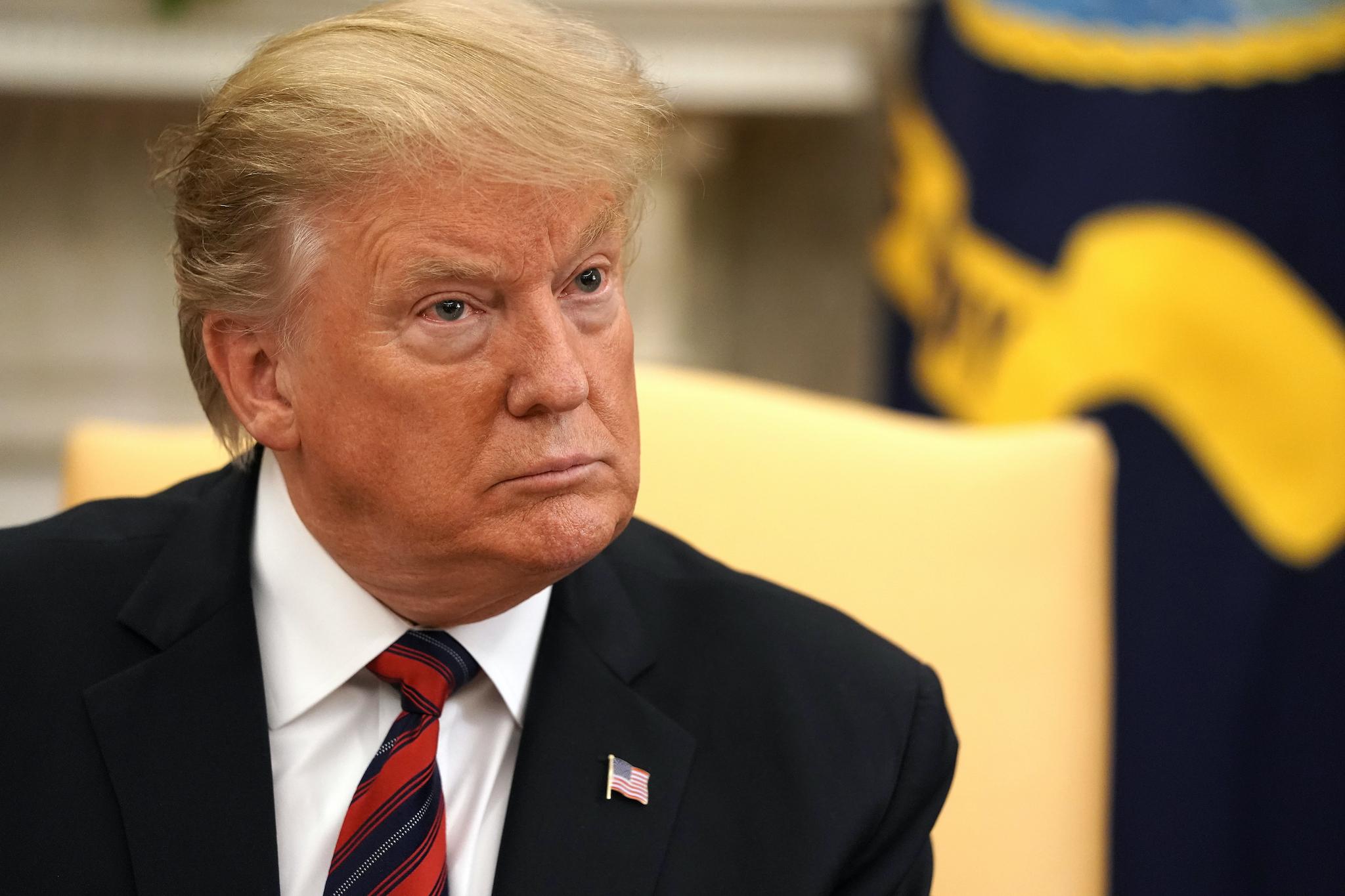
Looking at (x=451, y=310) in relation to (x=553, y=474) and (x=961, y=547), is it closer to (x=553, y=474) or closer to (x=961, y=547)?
(x=553, y=474)

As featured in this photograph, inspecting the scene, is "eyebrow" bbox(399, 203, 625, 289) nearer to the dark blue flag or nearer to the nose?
the nose

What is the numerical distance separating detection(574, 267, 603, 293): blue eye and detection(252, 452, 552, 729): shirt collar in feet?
0.84

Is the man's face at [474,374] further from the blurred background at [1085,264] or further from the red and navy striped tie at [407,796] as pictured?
the blurred background at [1085,264]

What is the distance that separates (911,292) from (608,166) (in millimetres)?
1659

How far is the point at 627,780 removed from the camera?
3.60 ft

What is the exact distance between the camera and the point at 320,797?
108 centimetres

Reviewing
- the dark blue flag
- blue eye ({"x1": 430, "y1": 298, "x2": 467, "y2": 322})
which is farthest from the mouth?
the dark blue flag

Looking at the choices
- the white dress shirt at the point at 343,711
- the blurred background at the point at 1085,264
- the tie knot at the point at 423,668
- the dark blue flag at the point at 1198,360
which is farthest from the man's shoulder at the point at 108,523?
the dark blue flag at the point at 1198,360

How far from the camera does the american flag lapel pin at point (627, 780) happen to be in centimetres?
109

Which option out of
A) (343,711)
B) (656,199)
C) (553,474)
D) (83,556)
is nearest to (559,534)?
(553,474)

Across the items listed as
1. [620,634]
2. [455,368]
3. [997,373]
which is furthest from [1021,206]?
[455,368]

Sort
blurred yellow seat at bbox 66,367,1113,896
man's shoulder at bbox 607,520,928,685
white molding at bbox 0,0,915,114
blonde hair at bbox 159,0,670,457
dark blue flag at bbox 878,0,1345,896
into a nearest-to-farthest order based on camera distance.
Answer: blonde hair at bbox 159,0,670,457, man's shoulder at bbox 607,520,928,685, blurred yellow seat at bbox 66,367,1113,896, dark blue flag at bbox 878,0,1345,896, white molding at bbox 0,0,915,114

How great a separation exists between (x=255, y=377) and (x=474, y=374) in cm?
19

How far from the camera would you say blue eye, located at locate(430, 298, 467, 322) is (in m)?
0.96
